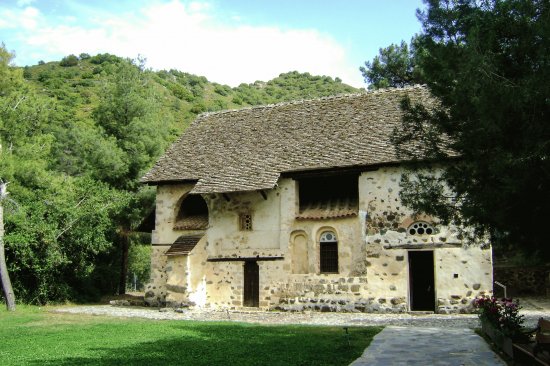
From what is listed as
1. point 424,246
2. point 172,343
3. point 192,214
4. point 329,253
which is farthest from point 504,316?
point 192,214

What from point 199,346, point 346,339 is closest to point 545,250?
point 346,339

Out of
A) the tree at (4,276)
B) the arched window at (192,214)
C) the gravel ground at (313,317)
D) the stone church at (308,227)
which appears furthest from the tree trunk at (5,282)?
the arched window at (192,214)

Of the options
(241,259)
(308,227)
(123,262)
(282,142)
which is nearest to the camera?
(308,227)

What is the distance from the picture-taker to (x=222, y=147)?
2291 centimetres

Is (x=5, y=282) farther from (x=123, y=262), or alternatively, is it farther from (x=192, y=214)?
(x=123, y=262)

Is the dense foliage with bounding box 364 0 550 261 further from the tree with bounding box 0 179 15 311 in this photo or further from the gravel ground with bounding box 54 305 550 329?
the tree with bounding box 0 179 15 311

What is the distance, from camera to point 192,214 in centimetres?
2283

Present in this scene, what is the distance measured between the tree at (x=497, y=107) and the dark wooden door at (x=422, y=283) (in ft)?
37.6

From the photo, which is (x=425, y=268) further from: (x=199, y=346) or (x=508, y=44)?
(x=508, y=44)

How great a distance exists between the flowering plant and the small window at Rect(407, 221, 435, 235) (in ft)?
20.3

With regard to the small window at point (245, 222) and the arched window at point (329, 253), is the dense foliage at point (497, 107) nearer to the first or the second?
the arched window at point (329, 253)

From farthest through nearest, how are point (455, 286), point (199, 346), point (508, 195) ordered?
point (455, 286) → point (199, 346) → point (508, 195)

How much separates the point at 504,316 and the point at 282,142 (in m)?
12.9

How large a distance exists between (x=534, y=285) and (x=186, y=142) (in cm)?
1670
